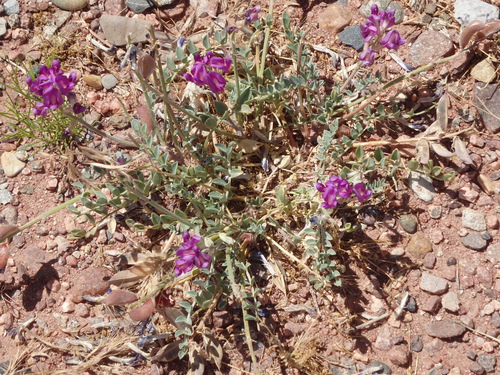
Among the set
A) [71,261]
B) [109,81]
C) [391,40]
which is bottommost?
[71,261]

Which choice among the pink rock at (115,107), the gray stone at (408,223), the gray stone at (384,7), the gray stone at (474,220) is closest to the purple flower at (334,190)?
the gray stone at (408,223)

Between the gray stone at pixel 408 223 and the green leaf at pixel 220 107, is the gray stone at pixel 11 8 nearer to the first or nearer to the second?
the green leaf at pixel 220 107

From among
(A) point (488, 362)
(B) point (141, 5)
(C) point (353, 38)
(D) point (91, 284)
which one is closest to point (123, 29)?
(B) point (141, 5)

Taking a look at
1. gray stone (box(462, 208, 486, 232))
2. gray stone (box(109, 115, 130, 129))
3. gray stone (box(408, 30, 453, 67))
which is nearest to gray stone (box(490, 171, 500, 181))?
gray stone (box(462, 208, 486, 232))

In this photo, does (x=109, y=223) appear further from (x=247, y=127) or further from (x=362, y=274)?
(x=362, y=274)

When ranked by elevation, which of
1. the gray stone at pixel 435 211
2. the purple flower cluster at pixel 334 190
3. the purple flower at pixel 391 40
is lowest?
the gray stone at pixel 435 211

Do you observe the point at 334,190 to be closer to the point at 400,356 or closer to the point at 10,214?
the point at 400,356

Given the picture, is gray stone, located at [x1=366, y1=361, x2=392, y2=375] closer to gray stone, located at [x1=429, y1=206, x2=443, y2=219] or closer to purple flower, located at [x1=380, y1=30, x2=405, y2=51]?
gray stone, located at [x1=429, y1=206, x2=443, y2=219]
